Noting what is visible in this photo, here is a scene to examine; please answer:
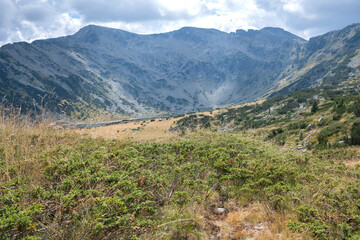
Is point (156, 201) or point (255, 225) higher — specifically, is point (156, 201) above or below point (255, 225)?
above

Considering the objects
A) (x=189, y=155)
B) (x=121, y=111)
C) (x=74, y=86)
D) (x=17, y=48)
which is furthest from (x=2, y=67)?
(x=189, y=155)

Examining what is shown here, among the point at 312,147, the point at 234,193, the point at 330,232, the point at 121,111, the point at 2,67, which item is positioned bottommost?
the point at 121,111

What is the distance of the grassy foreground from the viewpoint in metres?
3.01

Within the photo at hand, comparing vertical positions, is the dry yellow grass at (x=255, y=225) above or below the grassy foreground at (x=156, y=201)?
below

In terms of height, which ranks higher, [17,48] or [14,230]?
[17,48]

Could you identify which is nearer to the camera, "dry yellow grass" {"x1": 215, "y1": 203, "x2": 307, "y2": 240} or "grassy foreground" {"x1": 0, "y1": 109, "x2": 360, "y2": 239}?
"grassy foreground" {"x1": 0, "y1": 109, "x2": 360, "y2": 239}

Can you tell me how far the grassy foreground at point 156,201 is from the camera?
301 centimetres

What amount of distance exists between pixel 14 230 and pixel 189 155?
15.9 feet

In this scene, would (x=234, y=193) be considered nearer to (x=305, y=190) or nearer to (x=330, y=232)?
(x=305, y=190)

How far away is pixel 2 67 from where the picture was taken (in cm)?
16675

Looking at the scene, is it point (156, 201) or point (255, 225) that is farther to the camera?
point (156, 201)

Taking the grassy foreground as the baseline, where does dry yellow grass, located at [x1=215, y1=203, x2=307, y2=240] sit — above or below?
below

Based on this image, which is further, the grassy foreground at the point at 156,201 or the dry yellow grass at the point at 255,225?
the dry yellow grass at the point at 255,225

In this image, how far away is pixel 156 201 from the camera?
14.2ft
